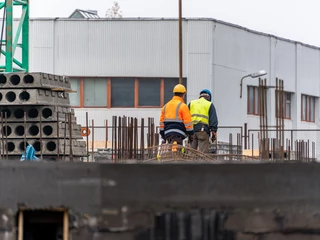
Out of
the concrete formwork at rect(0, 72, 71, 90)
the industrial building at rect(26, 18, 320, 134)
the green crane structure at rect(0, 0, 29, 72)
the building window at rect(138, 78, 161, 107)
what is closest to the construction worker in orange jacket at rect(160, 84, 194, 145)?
the concrete formwork at rect(0, 72, 71, 90)

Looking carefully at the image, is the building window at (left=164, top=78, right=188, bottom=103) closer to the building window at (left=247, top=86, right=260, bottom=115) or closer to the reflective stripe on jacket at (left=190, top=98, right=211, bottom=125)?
the building window at (left=247, top=86, right=260, bottom=115)

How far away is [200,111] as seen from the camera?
17250 mm

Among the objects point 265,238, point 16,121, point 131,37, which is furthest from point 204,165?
point 131,37

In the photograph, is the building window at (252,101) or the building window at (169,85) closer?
the building window at (169,85)

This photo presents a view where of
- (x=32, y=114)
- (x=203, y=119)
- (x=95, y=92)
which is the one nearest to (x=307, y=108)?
(x=95, y=92)

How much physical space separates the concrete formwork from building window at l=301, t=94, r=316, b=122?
102 feet

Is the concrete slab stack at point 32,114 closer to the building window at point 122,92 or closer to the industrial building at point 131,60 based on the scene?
the industrial building at point 131,60

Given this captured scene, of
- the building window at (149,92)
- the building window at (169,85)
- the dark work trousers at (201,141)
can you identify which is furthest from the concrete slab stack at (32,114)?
the building window at (149,92)

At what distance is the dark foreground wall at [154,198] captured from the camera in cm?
832

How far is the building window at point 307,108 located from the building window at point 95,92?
40.5 ft

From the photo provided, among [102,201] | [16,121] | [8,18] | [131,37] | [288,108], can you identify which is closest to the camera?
[102,201]

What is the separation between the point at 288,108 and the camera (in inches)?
1962

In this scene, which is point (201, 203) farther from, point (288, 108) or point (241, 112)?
point (288, 108)

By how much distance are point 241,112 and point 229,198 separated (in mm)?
37074
